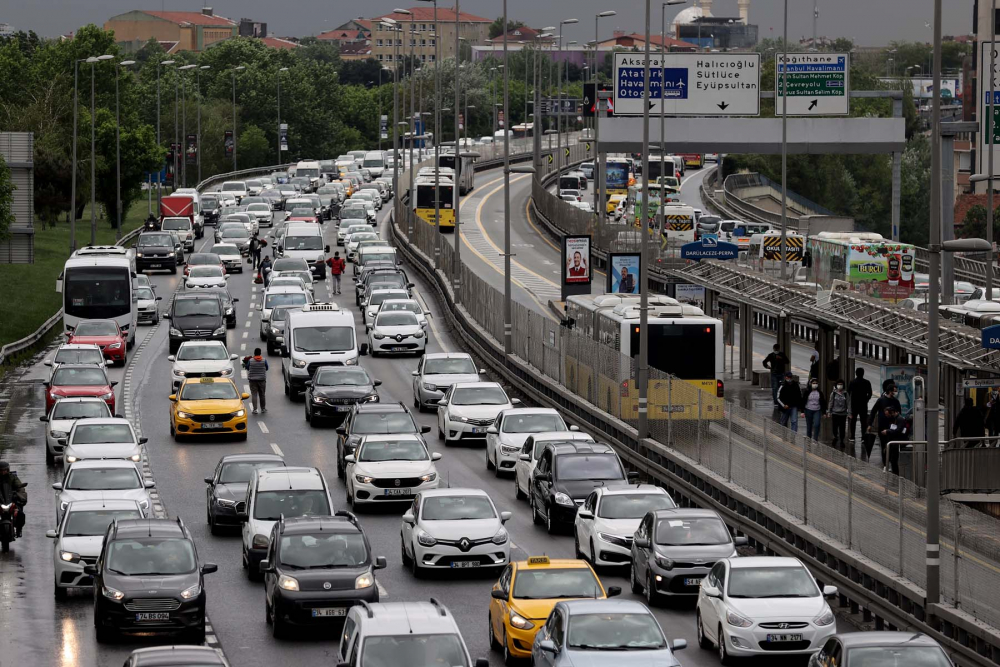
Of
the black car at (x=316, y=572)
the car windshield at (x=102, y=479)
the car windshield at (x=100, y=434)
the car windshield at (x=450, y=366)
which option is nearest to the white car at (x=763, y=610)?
the black car at (x=316, y=572)

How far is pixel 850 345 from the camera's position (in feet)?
126

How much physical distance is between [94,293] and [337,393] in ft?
50.1

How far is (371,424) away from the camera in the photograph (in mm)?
33844

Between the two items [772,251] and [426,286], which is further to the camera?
[426,286]

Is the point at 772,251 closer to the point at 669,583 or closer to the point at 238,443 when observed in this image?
the point at 238,443

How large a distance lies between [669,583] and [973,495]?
869 centimetres

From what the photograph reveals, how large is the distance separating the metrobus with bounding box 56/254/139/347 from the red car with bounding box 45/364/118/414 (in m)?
10.8

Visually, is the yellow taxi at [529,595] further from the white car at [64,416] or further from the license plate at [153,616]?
the white car at [64,416]

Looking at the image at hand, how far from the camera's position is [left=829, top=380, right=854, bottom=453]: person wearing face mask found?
35.0m

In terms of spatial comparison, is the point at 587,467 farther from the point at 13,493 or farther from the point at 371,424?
the point at 13,493

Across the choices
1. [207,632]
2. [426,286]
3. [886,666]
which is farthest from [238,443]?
[426,286]

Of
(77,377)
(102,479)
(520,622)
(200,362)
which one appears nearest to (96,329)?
(200,362)

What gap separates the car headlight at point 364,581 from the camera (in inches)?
856

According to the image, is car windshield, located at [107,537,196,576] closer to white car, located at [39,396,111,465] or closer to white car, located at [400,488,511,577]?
white car, located at [400,488,511,577]
